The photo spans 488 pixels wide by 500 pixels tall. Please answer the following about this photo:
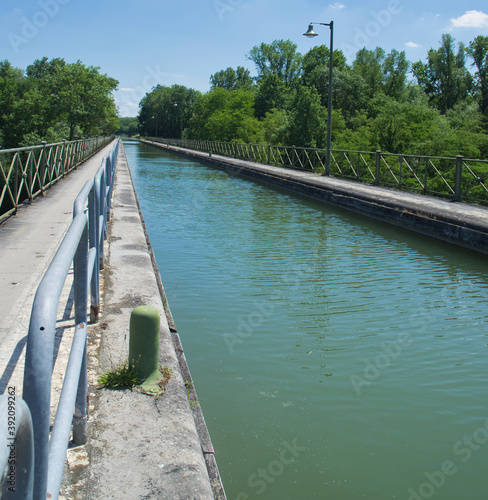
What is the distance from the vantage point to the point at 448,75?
186 ft

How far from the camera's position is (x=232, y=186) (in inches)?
854

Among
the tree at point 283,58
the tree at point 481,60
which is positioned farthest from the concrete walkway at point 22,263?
the tree at point 283,58

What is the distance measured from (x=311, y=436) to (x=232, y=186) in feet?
60.6

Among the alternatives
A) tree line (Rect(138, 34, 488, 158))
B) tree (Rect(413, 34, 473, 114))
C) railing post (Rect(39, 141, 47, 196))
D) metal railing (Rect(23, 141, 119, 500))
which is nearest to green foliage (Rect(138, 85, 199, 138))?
tree line (Rect(138, 34, 488, 158))

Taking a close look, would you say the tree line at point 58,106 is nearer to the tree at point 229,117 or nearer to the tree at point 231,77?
the tree at point 229,117

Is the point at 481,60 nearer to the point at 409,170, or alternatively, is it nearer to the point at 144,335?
the point at 409,170

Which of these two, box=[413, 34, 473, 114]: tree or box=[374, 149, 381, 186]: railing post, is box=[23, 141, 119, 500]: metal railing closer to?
box=[374, 149, 381, 186]: railing post

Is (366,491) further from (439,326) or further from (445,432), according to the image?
(439,326)

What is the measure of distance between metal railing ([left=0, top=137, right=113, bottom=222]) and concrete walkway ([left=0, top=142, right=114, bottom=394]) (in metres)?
0.34

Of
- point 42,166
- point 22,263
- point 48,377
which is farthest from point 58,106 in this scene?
point 48,377

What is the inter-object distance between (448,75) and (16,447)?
62.8 metres

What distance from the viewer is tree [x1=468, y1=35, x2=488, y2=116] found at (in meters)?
51.8

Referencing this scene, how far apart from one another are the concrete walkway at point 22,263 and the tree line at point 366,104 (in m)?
18.7

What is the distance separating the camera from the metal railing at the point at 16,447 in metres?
1.03
